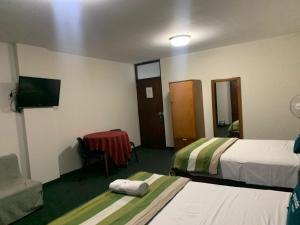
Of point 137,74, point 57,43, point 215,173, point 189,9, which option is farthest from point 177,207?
point 137,74

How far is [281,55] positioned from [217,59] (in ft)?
4.02

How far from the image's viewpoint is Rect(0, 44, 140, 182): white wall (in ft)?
11.4

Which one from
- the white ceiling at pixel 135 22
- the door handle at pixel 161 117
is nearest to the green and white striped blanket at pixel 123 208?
the white ceiling at pixel 135 22

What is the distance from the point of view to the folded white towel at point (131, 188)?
1824 mm

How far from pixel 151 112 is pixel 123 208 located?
14.3 feet

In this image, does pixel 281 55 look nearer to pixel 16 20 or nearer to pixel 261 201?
pixel 261 201

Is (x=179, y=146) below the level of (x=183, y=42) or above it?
below

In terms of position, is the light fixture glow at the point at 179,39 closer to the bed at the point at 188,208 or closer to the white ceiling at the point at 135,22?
the white ceiling at the point at 135,22

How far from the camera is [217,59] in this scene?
4816 millimetres

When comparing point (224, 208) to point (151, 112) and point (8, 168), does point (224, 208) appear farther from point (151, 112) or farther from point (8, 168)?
point (151, 112)

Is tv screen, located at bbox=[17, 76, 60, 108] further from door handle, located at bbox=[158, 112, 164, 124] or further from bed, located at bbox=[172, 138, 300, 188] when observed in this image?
door handle, located at bbox=[158, 112, 164, 124]

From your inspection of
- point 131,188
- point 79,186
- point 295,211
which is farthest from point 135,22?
point 79,186

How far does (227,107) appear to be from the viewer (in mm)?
4793

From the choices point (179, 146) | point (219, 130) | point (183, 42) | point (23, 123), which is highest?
point (183, 42)
